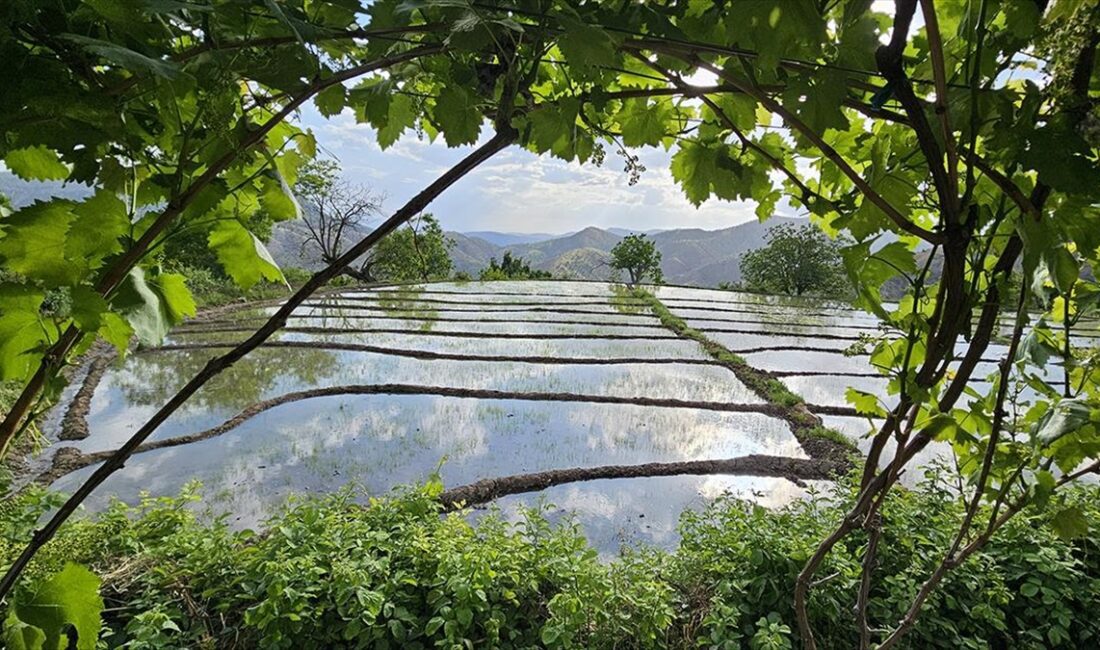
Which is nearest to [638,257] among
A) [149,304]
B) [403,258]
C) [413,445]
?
[403,258]

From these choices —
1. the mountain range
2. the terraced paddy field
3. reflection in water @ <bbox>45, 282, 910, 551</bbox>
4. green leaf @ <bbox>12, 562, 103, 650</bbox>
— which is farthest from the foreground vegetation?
the mountain range

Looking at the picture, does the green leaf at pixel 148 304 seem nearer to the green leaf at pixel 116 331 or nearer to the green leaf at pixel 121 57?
the green leaf at pixel 116 331

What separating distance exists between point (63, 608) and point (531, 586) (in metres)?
1.97

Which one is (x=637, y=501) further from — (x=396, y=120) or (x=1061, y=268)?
(x=1061, y=268)

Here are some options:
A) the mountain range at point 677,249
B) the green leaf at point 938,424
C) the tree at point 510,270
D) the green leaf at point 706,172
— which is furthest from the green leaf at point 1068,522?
the mountain range at point 677,249

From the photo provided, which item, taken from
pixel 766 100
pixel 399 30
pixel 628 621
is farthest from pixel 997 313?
pixel 628 621

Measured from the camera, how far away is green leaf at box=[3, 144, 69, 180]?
68 cm

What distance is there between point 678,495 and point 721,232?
119103 millimetres

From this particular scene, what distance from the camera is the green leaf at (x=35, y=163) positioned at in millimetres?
683

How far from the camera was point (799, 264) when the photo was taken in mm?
23000

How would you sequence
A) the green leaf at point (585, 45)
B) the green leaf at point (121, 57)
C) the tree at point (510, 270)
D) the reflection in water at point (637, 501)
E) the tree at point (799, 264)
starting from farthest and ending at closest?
the tree at point (510, 270) < the tree at point (799, 264) < the reflection in water at point (637, 501) < the green leaf at point (585, 45) < the green leaf at point (121, 57)

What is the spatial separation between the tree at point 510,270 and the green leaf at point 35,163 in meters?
24.6

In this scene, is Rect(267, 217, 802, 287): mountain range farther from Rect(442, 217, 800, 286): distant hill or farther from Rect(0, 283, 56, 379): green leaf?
Rect(0, 283, 56, 379): green leaf

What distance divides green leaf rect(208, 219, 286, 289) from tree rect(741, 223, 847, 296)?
24.3 meters
